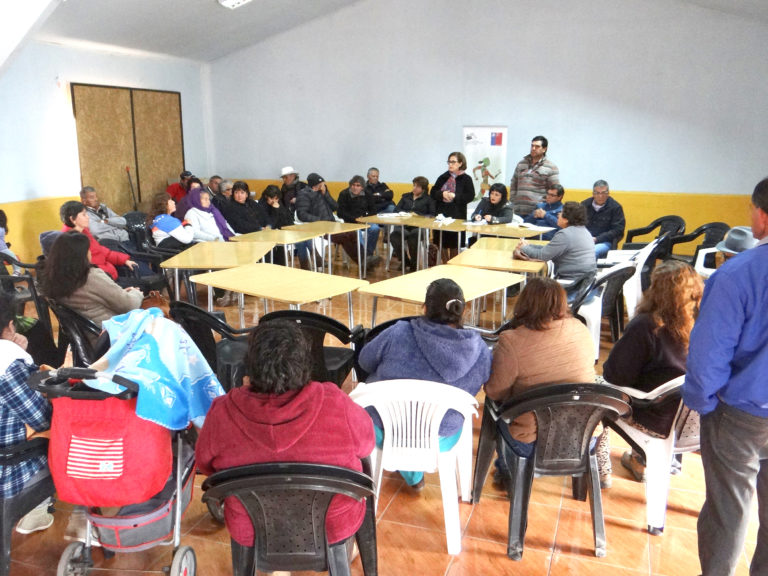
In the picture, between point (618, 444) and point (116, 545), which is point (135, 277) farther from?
point (618, 444)

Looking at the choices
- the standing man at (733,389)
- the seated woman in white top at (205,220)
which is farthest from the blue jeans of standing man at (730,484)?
the seated woman in white top at (205,220)

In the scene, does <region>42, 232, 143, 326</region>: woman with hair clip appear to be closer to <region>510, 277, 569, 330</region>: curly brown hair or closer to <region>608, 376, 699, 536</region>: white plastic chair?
<region>510, 277, 569, 330</region>: curly brown hair

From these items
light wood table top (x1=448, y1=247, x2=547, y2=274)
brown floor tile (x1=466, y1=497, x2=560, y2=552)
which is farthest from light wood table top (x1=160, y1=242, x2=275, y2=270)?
brown floor tile (x1=466, y1=497, x2=560, y2=552)

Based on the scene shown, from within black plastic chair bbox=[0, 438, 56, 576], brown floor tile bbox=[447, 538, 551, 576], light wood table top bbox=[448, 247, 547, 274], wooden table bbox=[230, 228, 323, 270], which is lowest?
brown floor tile bbox=[447, 538, 551, 576]

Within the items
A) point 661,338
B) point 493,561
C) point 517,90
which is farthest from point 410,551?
point 517,90

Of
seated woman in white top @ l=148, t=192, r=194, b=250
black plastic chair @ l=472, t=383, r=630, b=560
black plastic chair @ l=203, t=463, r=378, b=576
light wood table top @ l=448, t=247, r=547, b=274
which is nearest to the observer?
black plastic chair @ l=203, t=463, r=378, b=576

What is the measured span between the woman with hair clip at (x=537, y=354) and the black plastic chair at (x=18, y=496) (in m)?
1.62

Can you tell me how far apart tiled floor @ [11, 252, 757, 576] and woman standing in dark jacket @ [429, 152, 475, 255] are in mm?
4270

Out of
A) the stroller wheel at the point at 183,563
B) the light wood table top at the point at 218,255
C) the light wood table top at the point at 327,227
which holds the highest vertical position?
the light wood table top at the point at 327,227

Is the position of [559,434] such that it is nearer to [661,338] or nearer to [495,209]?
[661,338]

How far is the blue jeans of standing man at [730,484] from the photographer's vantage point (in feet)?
5.86

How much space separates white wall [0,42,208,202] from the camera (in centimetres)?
711

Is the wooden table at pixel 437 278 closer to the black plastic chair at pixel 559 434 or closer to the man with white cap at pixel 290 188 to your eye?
the black plastic chair at pixel 559 434

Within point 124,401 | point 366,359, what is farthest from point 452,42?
point 124,401
